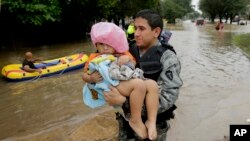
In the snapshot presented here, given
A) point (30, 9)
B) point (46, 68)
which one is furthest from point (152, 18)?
point (30, 9)

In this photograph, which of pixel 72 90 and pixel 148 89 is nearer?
pixel 148 89

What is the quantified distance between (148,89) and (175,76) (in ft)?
0.81

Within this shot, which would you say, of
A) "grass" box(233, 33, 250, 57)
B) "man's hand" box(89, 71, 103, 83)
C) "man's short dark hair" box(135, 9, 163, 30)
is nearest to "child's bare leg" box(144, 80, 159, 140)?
"man's hand" box(89, 71, 103, 83)

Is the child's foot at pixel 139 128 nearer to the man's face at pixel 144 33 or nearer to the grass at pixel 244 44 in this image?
the man's face at pixel 144 33

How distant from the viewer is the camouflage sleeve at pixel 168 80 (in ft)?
7.92

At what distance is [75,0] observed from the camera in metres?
27.8

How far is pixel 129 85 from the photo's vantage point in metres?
2.32

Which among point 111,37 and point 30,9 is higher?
point 30,9

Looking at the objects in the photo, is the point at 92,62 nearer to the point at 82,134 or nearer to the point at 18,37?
the point at 82,134

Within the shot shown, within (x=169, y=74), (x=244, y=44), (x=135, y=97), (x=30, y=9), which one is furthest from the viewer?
(x=244, y=44)

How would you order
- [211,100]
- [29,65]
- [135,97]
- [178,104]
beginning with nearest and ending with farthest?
1. [135,97]
2. [178,104]
3. [211,100]
4. [29,65]

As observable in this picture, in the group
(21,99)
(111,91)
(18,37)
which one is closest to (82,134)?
(111,91)

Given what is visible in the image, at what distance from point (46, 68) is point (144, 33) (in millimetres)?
11724

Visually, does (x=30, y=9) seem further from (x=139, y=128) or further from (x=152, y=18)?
(x=139, y=128)
